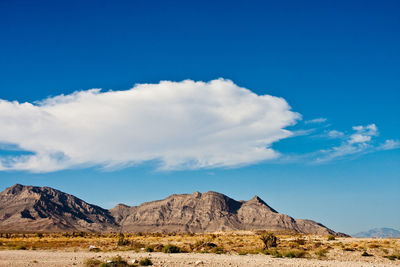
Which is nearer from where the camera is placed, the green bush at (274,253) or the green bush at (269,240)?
the green bush at (274,253)

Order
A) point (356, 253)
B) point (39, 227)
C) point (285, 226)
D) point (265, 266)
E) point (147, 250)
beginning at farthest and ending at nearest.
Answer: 1. point (285, 226)
2. point (39, 227)
3. point (147, 250)
4. point (356, 253)
5. point (265, 266)

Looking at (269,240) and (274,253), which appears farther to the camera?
(269,240)

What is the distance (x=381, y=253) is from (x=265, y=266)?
16.4 m

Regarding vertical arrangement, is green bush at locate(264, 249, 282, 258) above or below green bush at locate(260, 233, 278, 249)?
below

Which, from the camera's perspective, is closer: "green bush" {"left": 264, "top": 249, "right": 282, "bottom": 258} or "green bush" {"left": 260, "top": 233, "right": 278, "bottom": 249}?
"green bush" {"left": 264, "top": 249, "right": 282, "bottom": 258}

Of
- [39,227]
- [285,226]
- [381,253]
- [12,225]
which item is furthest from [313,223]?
[381,253]

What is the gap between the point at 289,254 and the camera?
28828mm

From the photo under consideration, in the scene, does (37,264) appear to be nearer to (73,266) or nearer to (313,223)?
(73,266)

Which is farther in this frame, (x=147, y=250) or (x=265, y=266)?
(x=147, y=250)

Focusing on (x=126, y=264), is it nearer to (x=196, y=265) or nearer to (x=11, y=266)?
(x=196, y=265)

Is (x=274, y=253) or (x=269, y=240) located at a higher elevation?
(x=269, y=240)

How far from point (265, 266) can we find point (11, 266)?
1615 cm

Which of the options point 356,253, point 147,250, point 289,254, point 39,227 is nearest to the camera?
point 289,254

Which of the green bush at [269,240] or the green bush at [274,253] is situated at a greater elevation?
the green bush at [269,240]
